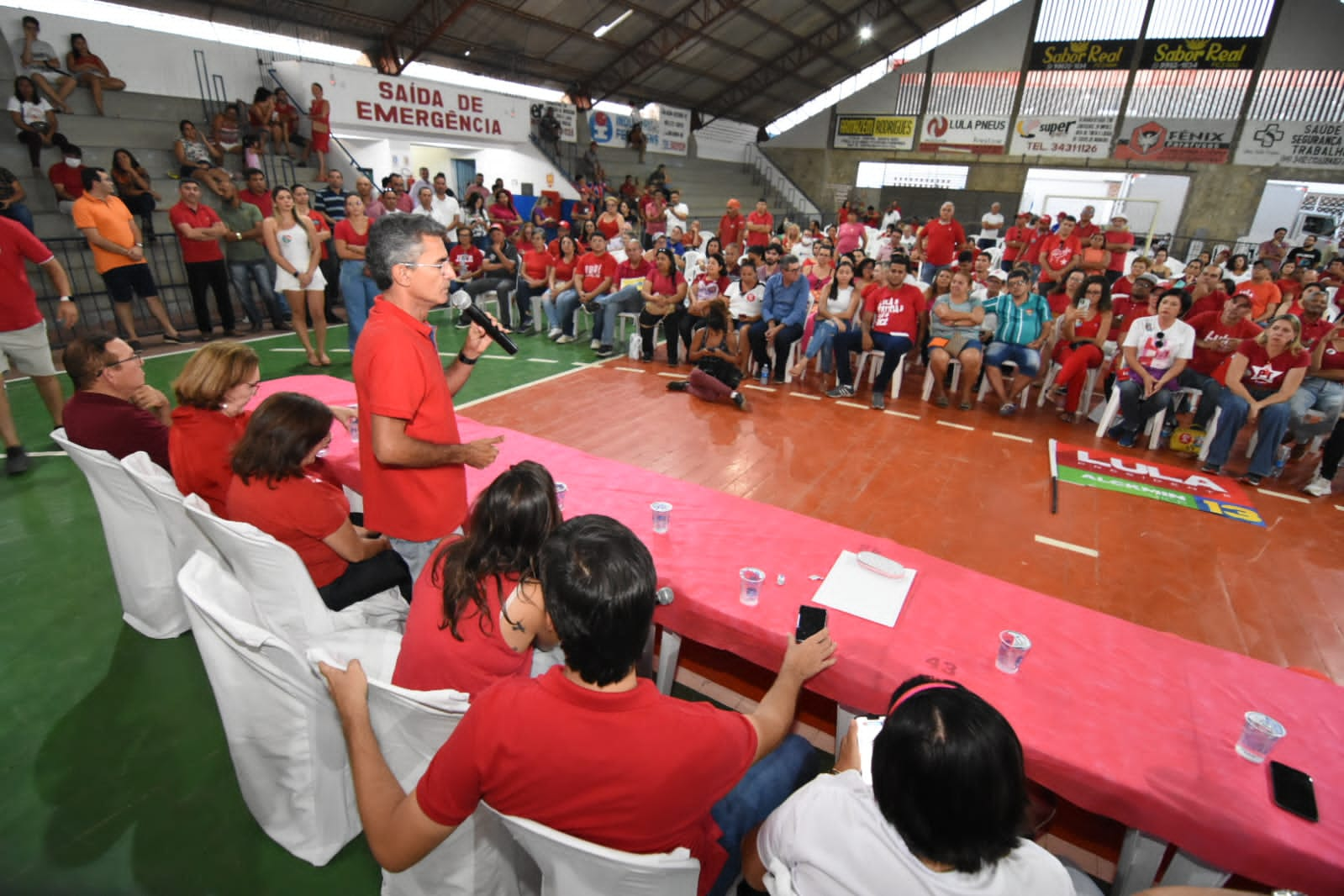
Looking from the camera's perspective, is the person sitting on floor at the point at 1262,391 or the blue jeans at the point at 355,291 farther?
the blue jeans at the point at 355,291

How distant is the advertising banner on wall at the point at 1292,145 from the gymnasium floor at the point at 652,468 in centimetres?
1364

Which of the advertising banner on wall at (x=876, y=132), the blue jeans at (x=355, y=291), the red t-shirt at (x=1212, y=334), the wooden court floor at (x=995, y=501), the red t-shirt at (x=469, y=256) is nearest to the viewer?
the wooden court floor at (x=995, y=501)

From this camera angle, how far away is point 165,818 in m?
1.72

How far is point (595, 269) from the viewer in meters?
7.04

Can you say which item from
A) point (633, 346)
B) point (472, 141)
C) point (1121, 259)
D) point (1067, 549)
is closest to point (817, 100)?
point (472, 141)

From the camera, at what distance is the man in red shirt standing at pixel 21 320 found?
336 cm

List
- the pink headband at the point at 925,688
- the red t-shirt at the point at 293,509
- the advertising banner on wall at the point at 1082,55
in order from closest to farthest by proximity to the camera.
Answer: the pink headband at the point at 925,688
the red t-shirt at the point at 293,509
the advertising banner on wall at the point at 1082,55

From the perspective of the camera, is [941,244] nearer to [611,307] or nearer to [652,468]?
[611,307]

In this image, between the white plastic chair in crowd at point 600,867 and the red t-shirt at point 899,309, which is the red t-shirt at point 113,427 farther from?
the red t-shirt at point 899,309

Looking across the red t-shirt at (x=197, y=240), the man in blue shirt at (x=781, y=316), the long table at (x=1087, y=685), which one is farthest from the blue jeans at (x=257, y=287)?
the long table at (x=1087, y=685)

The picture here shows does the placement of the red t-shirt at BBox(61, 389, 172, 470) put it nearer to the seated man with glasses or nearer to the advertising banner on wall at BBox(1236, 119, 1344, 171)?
the seated man with glasses

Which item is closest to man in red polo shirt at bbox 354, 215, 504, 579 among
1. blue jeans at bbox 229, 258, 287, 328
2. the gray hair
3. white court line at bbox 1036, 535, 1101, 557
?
the gray hair

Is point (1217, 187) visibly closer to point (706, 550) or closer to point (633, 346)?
point (633, 346)

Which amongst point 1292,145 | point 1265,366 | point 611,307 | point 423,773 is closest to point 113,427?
point 423,773
